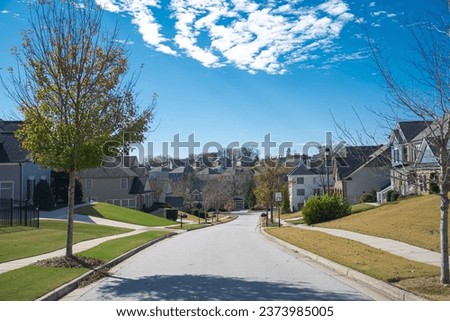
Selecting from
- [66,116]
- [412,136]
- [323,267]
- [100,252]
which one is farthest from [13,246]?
[412,136]

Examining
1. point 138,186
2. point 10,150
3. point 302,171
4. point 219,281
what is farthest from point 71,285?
point 302,171

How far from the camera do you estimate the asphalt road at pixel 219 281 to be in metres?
9.60

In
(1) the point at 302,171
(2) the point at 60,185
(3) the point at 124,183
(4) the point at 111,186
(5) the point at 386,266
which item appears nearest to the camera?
(5) the point at 386,266

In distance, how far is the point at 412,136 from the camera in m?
41.8

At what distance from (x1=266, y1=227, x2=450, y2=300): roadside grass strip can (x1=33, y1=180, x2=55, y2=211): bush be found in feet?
88.1

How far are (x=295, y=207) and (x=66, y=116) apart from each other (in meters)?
66.3

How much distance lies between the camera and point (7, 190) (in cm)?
3766

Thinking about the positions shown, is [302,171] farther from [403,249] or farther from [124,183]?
[403,249]

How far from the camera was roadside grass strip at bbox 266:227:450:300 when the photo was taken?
9.64 meters

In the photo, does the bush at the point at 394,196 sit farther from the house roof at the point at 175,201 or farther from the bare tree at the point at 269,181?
the house roof at the point at 175,201

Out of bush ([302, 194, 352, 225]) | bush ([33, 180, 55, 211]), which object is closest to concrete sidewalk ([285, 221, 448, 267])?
bush ([302, 194, 352, 225])

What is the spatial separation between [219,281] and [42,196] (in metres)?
32.1

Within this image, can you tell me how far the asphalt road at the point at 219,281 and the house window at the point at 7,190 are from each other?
24.5m
